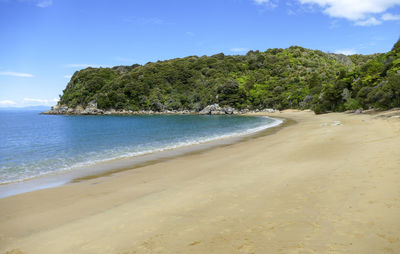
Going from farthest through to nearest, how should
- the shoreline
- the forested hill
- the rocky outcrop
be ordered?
the forested hill
the rocky outcrop
the shoreline

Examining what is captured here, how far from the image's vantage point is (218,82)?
120875 millimetres

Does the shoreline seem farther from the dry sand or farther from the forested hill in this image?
Result: the forested hill

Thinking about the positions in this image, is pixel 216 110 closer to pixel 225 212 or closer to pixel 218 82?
pixel 218 82

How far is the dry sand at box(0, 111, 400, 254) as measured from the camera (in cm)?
466

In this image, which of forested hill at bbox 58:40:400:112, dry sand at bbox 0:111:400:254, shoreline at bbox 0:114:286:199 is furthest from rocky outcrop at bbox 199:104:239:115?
dry sand at bbox 0:111:400:254

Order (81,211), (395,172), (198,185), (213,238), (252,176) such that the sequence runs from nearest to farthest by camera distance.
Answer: (213,238) → (81,211) → (395,172) → (198,185) → (252,176)

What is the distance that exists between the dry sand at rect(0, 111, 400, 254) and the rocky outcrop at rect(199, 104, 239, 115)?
94.2 m

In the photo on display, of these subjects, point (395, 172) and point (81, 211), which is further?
point (395, 172)

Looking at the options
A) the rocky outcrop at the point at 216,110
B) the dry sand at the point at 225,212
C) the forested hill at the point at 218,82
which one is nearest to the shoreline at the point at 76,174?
the dry sand at the point at 225,212

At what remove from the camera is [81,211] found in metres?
7.33

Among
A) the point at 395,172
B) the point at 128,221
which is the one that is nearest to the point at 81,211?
the point at 128,221

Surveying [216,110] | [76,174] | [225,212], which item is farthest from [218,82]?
[225,212]

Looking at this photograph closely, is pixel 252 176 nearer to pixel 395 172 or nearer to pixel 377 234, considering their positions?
pixel 395 172

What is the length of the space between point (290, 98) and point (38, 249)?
97.1 meters
